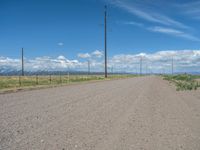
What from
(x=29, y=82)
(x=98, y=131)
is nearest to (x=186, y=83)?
(x=29, y=82)

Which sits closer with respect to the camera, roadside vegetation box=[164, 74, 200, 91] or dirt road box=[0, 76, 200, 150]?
dirt road box=[0, 76, 200, 150]

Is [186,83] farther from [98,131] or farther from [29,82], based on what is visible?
[98,131]

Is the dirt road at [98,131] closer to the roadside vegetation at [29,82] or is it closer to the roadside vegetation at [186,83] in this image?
the roadside vegetation at [29,82]

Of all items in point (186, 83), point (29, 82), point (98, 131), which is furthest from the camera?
point (29, 82)

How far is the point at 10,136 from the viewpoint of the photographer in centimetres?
614

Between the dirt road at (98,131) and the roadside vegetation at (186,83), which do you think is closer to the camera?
the dirt road at (98,131)

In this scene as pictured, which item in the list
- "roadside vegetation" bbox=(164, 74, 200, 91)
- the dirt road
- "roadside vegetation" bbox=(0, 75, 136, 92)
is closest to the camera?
the dirt road

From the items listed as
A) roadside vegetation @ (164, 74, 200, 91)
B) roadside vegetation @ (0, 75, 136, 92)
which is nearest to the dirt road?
roadside vegetation @ (0, 75, 136, 92)

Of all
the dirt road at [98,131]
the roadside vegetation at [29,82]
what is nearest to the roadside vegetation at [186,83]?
the roadside vegetation at [29,82]

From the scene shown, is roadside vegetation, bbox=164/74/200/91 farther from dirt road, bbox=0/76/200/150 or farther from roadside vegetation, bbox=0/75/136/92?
dirt road, bbox=0/76/200/150

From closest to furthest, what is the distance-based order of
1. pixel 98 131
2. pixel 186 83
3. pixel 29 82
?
pixel 98 131
pixel 186 83
pixel 29 82

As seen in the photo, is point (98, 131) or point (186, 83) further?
point (186, 83)

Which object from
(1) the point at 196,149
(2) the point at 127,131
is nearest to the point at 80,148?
(2) the point at 127,131

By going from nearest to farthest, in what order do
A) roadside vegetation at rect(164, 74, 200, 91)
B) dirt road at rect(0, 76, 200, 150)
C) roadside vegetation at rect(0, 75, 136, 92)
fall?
1. dirt road at rect(0, 76, 200, 150)
2. roadside vegetation at rect(164, 74, 200, 91)
3. roadside vegetation at rect(0, 75, 136, 92)
